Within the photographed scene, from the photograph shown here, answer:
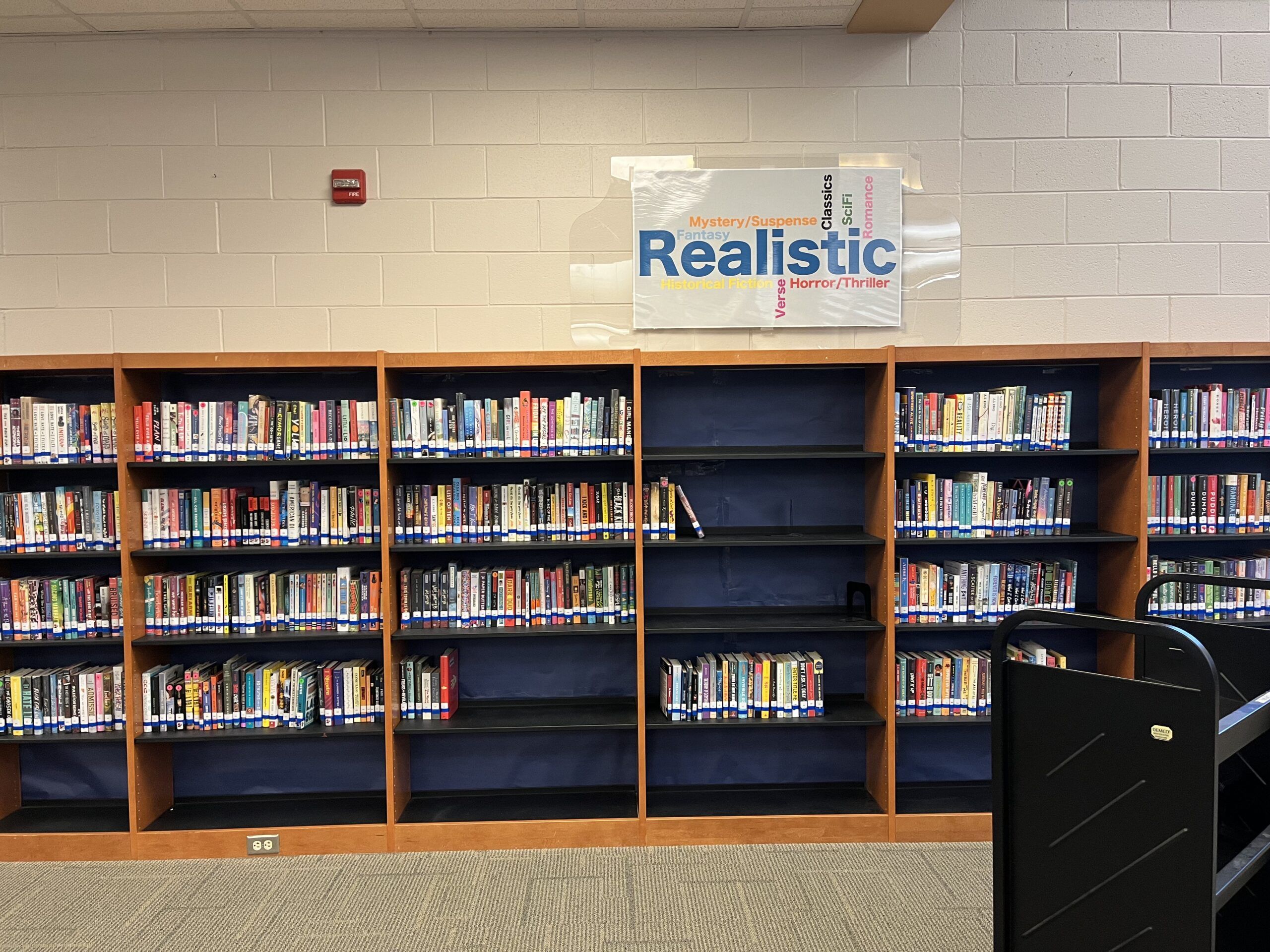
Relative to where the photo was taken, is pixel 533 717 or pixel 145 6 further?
pixel 533 717

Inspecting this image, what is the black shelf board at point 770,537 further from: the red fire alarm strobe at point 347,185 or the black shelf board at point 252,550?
the red fire alarm strobe at point 347,185

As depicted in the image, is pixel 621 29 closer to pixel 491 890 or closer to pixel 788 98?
pixel 788 98

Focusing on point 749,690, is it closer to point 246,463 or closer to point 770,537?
point 770,537

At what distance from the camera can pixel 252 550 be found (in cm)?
323

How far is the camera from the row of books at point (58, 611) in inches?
129

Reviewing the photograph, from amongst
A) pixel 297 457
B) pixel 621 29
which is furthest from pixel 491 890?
pixel 621 29

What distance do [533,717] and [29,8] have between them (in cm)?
337

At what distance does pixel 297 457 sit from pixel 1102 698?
2.79 metres

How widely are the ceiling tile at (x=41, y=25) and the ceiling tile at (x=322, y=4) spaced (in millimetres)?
734

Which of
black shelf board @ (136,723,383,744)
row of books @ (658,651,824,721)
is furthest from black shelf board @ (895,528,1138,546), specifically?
black shelf board @ (136,723,383,744)

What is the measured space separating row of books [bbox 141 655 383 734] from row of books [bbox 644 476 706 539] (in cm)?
123

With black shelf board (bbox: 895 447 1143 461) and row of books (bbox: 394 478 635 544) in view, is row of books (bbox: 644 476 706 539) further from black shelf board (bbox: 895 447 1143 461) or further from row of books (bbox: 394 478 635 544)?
black shelf board (bbox: 895 447 1143 461)

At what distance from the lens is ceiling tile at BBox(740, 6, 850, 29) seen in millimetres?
3326

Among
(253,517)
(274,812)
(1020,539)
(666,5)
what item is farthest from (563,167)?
(274,812)
